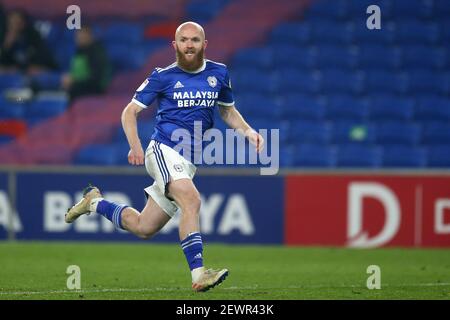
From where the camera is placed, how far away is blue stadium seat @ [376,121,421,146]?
15.9 meters

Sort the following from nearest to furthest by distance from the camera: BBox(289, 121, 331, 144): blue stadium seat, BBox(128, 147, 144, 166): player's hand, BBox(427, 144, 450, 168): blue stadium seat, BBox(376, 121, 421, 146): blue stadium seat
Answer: BBox(128, 147, 144, 166): player's hand
BBox(427, 144, 450, 168): blue stadium seat
BBox(289, 121, 331, 144): blue stadium seat
BBox(376, 121, 421, 146): blue stadium seat

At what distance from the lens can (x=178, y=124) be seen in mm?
8062

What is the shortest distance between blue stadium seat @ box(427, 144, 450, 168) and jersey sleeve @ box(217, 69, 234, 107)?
778 cm

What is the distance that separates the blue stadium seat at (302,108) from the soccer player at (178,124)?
784 cm

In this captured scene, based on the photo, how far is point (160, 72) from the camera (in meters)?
8.09

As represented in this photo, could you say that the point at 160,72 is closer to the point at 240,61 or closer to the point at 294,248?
the point at 294,248

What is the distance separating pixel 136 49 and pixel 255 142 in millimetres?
9477

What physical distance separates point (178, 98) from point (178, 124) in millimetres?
198

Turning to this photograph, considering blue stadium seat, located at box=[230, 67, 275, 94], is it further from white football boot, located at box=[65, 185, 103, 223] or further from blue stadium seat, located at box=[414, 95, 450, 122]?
white football boot, located at box=[65, 185, 103, 223]

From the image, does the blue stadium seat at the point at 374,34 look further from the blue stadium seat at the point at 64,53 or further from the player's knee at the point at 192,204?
the player's knee at the point at 192,204

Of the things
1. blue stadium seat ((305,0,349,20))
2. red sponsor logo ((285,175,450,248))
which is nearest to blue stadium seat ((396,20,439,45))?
blue stadium seat ((305,0,349,20))

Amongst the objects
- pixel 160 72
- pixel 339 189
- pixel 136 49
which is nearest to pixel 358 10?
pixel 136 49

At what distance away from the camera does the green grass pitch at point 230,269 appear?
25.4 ft

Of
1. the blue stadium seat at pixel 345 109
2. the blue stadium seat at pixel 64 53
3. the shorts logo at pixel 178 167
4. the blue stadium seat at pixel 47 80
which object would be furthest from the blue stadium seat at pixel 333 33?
the shorts logo at pixel 178 167
